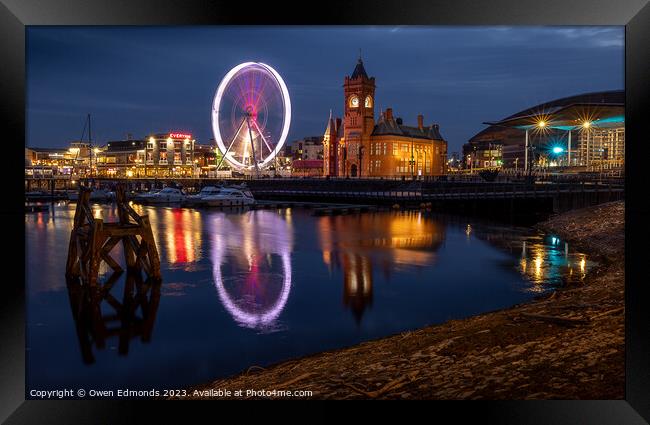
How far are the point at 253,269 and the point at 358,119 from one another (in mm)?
61156

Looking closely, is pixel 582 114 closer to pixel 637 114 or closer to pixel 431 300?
pixel 431 300

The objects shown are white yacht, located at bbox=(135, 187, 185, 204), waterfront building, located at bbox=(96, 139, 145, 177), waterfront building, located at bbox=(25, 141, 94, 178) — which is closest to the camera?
white yacht, located at bbox=(135, 187, 185, 204)

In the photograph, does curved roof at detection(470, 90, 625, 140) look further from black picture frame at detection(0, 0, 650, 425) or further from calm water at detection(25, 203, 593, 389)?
black picture frame at detection(0, 0, 650, 425)

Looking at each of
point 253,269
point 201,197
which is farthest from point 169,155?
point 253,269

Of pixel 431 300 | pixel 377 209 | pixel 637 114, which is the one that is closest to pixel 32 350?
pixel 431 300

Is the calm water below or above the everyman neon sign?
below

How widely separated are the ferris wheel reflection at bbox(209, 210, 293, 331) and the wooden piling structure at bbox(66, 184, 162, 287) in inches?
72.0

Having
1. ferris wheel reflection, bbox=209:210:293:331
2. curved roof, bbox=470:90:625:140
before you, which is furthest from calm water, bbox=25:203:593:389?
curved roof, bbox=470:90:625:140

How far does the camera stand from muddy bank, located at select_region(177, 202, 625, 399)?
6.29 meters

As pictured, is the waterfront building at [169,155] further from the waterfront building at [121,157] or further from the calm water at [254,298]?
the calm water at [254,298]

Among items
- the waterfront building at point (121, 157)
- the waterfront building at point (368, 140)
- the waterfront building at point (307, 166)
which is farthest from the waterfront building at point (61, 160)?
the waterfront building at point (368, 140)

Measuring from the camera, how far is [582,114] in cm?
4181
